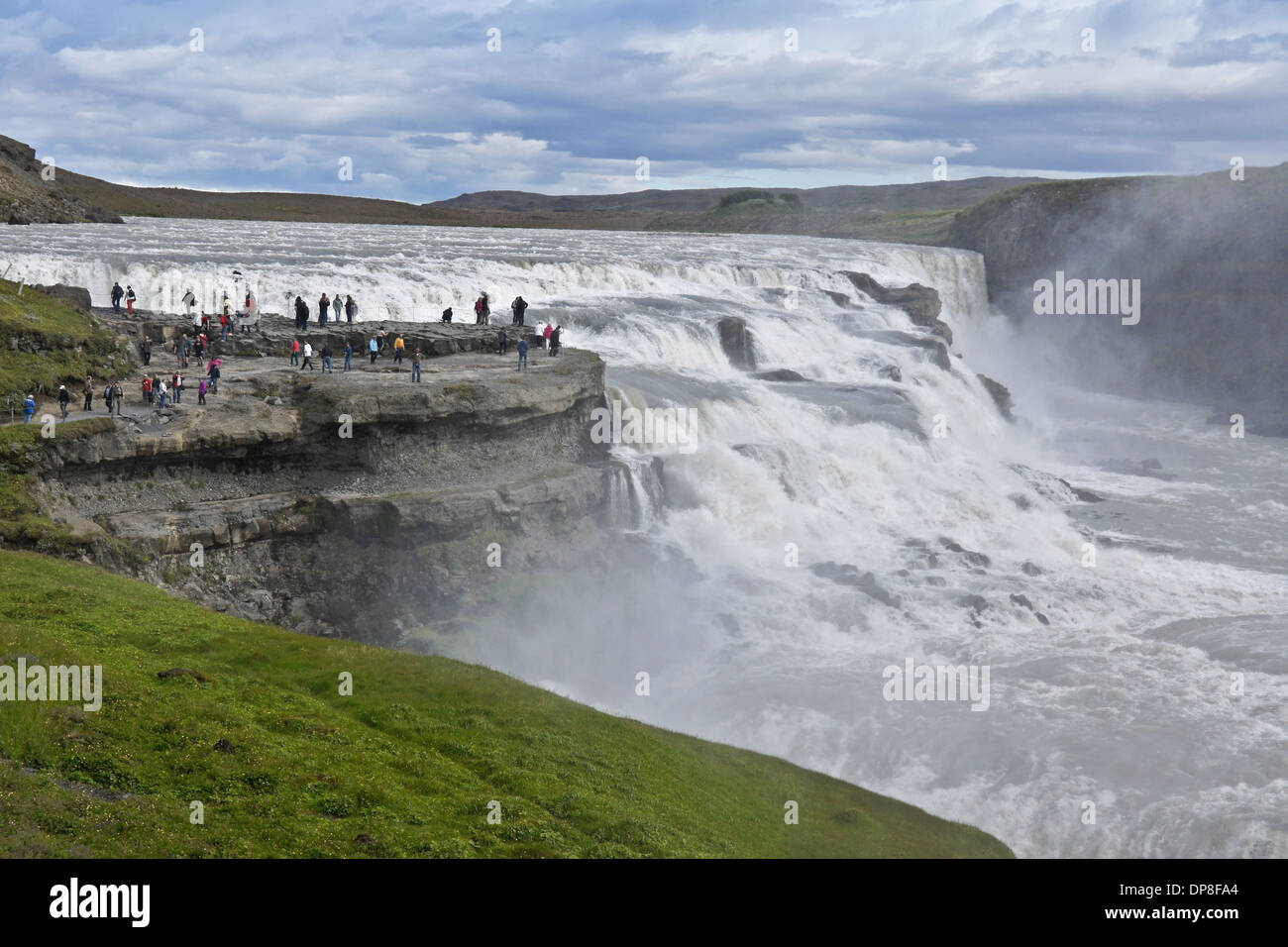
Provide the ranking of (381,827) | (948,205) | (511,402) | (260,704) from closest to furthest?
(381,827) → (260,704) → (511,402) → (948,205)

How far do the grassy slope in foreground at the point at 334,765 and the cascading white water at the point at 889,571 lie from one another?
162 inches

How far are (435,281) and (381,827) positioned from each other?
129 feet

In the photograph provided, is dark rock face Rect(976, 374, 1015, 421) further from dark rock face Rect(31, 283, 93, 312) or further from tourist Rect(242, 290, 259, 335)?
dark rock face Rect(31, 283, 93, 312)

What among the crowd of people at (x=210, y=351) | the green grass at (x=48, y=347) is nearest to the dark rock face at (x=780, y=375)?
the crowd of people at (x=210, y=351)

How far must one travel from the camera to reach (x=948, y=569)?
37.1 metres

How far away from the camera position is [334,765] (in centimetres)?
1680

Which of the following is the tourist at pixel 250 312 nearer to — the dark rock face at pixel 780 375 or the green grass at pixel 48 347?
the green grass at pixel 48 347

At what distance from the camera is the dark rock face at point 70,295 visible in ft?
116

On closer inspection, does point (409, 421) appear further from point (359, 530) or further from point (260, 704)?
point (260, 704)

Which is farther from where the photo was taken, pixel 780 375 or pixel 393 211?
pixel 393 211

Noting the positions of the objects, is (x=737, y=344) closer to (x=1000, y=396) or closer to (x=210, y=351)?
(x=1000, y=396)

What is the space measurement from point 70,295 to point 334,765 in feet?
83.8

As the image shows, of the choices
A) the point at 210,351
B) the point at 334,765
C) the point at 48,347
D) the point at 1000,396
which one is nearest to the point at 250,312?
the point at 210,351
